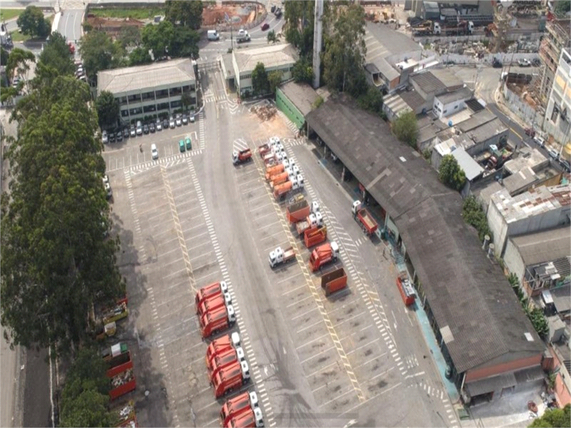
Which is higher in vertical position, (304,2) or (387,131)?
(304,2)

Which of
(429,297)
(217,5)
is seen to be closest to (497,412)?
(429,297)

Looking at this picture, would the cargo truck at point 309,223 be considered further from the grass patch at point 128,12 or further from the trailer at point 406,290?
the grass patch at point 128,12

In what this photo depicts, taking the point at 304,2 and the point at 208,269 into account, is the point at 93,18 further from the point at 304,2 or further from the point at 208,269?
the point at 208,269

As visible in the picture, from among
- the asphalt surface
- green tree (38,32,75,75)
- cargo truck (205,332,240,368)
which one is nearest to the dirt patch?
green tree (38,32,75,75)

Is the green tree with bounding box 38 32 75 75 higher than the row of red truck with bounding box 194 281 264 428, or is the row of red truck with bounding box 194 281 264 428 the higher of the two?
the green tree with bounding box 38 32 75 75

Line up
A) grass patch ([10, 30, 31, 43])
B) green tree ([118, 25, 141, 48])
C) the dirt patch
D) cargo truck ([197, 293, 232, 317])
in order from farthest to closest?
1. the dirt patch
2. grass patch ([10, 30, 31, 43])
3. green tree ([118, 25, 141, 48])
4. cargo truck ([197, 293, 232, 317])

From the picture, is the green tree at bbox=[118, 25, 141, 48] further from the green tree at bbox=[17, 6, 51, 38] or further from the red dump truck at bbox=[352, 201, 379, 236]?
the red dump truck at bbox=[352, 201, 379, 236]

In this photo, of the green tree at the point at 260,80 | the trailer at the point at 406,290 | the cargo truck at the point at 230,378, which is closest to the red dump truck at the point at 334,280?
the trailer at the point at 406,290
